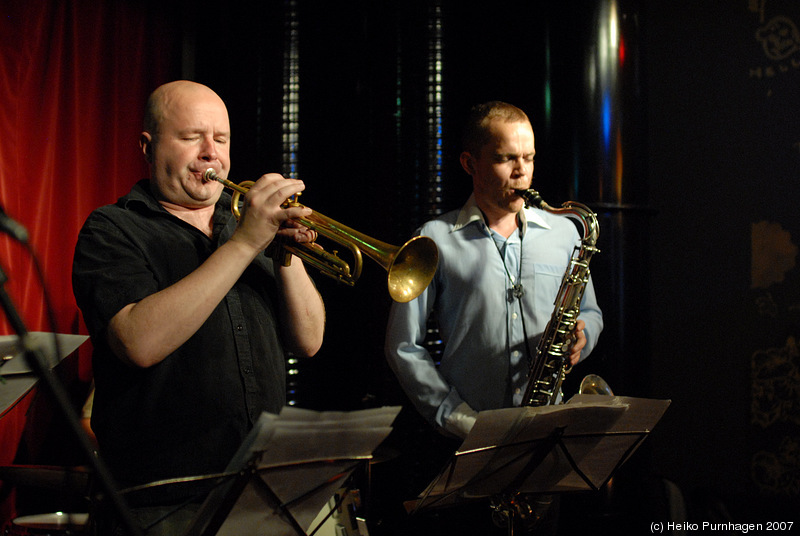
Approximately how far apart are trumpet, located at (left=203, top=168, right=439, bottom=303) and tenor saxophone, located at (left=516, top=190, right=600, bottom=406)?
59 cm

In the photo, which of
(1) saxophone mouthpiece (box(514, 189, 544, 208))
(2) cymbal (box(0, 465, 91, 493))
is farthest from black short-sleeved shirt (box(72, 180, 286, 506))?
(1) saxophone mouthpiece (box(514, 189, 544, 208))

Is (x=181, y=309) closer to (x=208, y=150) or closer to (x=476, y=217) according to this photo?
(x=208, y=150)

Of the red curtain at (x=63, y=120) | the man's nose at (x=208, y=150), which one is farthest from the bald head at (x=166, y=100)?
→ the red curtain at (x=63, y=120)

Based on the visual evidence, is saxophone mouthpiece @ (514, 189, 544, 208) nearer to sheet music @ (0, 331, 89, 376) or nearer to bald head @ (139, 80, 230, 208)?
bald head @ (139, 80, 230, 208)

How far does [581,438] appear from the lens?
6.44 feet

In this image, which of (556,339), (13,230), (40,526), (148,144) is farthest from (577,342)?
(40,526)

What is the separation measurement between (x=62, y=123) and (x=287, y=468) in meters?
2.45

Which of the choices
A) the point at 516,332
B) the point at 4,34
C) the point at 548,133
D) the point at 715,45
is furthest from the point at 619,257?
the point at 4,34

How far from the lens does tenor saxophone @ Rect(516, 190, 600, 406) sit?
8.21 feet

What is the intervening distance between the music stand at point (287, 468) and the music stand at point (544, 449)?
14.6 inches

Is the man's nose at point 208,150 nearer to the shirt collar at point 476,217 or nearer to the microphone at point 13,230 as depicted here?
the microphone at point 13,230

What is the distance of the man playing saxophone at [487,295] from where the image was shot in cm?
251

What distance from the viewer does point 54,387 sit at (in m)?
1.11

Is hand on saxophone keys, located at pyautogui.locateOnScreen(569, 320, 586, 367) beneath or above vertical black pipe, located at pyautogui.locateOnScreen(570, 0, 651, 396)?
beneath
